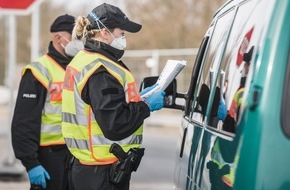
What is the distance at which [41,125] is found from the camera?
16.7 feet

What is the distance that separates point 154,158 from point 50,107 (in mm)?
7934

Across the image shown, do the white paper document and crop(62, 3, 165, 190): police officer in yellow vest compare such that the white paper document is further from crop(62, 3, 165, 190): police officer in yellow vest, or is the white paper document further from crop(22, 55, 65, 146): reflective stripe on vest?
crop(22, 55, 65, 146): reflective stripe on vest

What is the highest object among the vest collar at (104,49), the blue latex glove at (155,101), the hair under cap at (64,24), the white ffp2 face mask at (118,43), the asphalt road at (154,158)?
the hair under cap at (64,24)

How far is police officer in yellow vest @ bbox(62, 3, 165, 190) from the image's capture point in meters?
3.67

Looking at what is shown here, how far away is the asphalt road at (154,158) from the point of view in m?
9.31

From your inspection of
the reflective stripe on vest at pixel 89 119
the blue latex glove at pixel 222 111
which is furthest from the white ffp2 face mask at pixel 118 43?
the blue latex glove at pixel 222 111

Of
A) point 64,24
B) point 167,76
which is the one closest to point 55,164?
point 64,24

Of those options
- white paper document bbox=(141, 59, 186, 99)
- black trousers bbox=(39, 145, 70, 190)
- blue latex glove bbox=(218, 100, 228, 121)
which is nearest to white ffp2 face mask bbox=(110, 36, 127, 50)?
white paper document bbox=(141, 59, 186, 99)

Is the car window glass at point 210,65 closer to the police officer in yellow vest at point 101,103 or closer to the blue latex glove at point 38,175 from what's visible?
the police officer in yellow vest at point 101,103

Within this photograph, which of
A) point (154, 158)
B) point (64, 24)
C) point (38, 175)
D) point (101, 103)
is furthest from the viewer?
point (154, 158)

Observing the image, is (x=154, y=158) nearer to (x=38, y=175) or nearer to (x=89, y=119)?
(x=38, y=175)

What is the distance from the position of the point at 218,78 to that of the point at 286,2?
885mm

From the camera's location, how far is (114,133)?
3.67 metres

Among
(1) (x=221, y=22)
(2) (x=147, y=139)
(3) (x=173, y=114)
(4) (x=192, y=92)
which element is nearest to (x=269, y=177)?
(1) (x=221, y=22)
